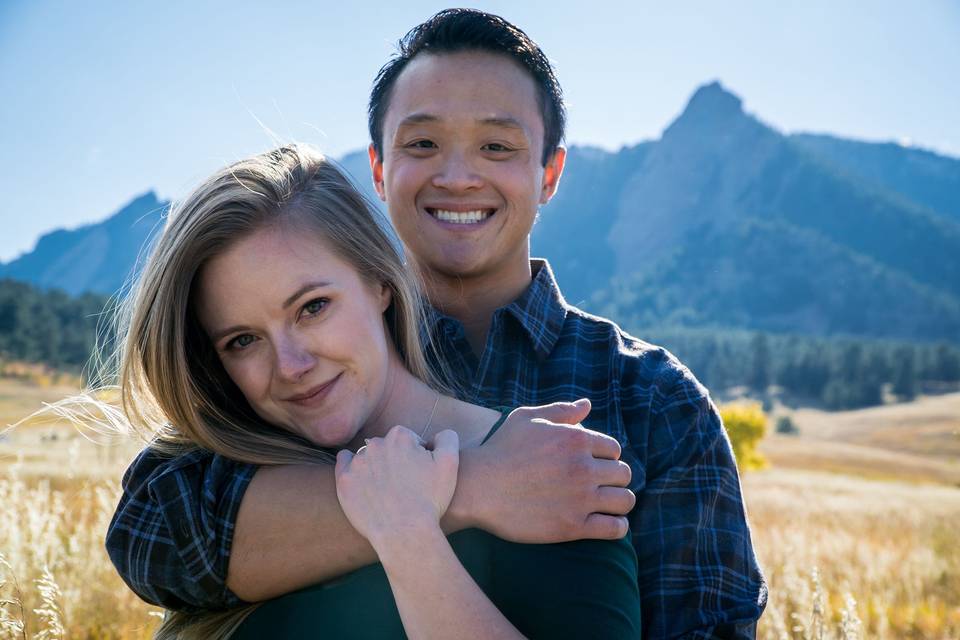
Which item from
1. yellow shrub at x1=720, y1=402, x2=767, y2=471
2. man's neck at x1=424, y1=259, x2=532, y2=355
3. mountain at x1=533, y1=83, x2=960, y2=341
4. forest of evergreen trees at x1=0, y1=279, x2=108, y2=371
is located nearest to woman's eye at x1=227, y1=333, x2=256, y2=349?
man's neck at x1=424, y1=259, x2=532, y2=355

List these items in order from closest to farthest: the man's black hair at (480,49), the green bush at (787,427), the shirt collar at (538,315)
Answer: the shirt collar at (538,315), the man's black hair at (480,49), the green bush at (787,427)

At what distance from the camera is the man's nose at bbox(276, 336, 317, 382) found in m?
1.95

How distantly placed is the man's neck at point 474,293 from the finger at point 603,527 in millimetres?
1728

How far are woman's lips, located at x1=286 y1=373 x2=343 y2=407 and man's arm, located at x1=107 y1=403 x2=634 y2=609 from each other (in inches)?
7.3

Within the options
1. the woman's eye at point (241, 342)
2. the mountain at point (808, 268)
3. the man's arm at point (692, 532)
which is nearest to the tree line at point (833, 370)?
the mountain at point (808, 268)

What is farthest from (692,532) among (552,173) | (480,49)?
(480,49)

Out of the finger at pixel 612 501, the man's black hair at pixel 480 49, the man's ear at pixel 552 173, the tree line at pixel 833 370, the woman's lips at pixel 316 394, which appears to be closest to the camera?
the finger at pixel 612 501

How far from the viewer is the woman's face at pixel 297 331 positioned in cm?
196

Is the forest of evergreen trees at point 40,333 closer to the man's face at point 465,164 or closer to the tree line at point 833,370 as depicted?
the man's face at point 465,164

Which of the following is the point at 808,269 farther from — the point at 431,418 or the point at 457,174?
the point at 431,418

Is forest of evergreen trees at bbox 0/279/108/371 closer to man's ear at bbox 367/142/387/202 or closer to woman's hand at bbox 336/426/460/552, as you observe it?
man's ear at bbox 367/142/387/202

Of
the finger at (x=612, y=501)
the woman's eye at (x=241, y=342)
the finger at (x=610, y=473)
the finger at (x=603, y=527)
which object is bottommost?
the finger at (x=603, y=527)

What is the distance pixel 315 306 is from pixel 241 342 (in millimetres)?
240

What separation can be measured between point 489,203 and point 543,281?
0.42 metres
